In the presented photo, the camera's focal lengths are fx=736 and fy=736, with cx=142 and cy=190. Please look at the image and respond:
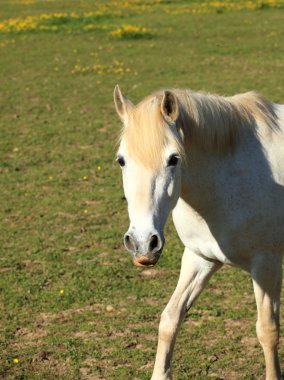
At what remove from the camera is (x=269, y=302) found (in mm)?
4914

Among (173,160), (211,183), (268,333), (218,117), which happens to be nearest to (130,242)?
(173,160)

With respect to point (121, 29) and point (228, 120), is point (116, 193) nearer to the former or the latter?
point (228, 120)

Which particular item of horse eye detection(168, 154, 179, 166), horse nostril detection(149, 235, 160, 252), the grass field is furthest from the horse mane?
the grass field

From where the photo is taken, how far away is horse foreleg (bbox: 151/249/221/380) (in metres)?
5.12

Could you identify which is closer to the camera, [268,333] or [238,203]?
[238,203]

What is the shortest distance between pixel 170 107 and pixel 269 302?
1.58 m

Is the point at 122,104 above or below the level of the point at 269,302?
above

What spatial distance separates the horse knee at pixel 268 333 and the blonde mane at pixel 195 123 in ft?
4.03

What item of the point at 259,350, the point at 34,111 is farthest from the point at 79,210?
the point at 34,111

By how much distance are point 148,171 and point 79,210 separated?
491cm

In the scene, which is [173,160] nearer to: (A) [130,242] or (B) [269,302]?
(A) [130,242]

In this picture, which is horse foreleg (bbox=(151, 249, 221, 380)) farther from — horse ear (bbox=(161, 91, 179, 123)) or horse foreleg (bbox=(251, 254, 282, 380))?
horse ear (bbox=(161, 91, 179, 123))

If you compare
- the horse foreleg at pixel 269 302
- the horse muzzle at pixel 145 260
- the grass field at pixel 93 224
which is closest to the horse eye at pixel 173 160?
the horse muzzle at pixel 145 260

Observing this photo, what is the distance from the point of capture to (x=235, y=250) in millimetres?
4742
